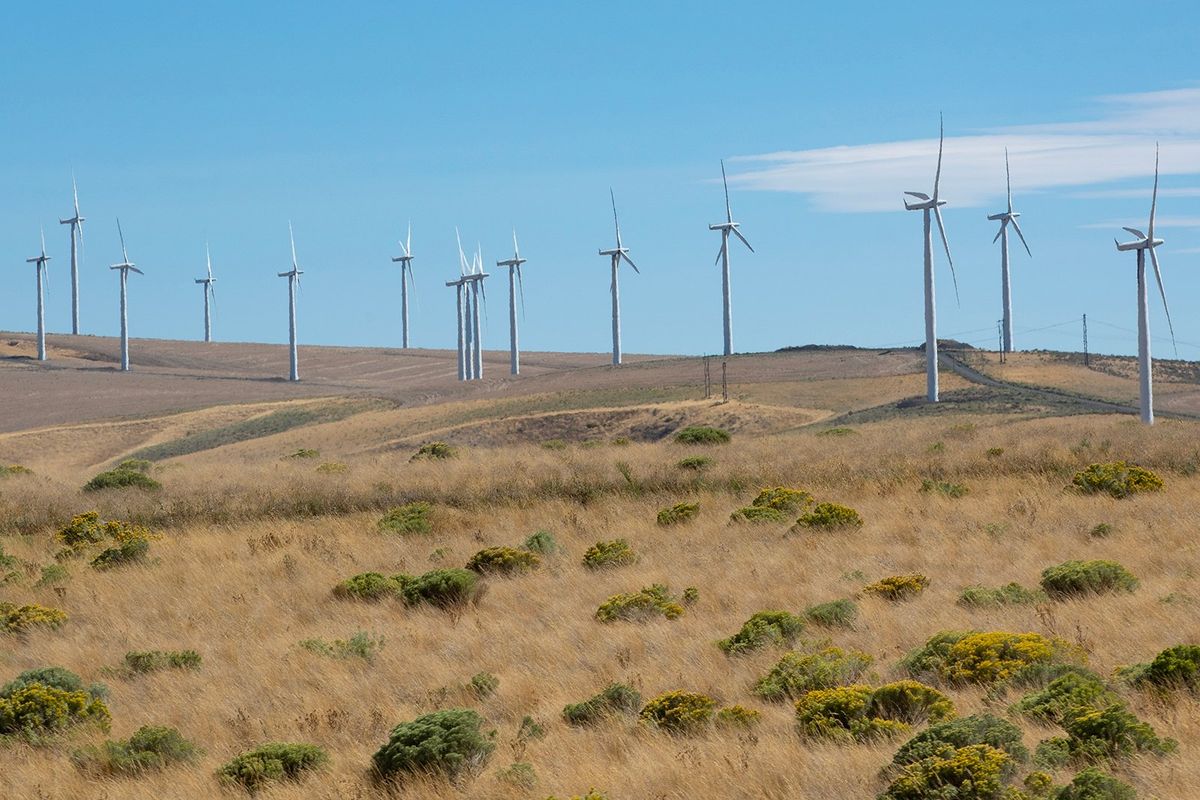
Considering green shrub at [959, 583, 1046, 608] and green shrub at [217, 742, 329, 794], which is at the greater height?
green shrub at [959, 583, 1046, 608]

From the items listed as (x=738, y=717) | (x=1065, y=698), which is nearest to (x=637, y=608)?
(x=738, y=717)

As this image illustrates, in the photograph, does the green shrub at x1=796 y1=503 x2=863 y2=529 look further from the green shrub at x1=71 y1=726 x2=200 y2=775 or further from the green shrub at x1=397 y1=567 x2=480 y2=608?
the green shrub at x1=71 y1=726 x2=200 y2=775

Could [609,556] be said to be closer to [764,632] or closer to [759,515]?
[759,515]

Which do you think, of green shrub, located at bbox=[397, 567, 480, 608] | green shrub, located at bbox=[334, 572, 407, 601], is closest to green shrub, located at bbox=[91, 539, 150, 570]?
green shrub, located at bbox=[334, 572, 407, 601]

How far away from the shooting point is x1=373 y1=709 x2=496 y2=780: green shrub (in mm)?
12938

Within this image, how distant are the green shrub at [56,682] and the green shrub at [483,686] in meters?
4.71

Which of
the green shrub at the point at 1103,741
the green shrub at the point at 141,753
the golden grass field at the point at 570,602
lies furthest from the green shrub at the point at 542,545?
the green shrub at the point at 1103,741

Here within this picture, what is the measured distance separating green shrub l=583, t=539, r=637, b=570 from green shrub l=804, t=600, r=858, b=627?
19.4ft

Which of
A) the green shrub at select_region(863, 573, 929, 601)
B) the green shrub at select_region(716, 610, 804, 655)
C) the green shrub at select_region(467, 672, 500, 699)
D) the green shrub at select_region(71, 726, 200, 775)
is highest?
the green shrub at select_region(863, 573, 929, 601)

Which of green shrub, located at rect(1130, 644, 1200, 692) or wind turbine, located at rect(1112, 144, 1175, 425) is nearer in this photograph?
green shrub, located at rect(1130, 644, 1200, 692)

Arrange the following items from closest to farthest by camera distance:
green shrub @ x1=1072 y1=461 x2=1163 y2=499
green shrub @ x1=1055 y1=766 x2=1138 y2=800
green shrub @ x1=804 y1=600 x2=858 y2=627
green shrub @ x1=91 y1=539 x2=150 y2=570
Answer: green shrub @ x1=1055 y1=766 x2=1138 y2=800
green shrub @ x1=804 y1=600 x2=858 y2=627
green shrub @ x1=91 y1=539 x2=150 y2=570
green shrub @ x1=1072 y1=461 x2=1163 y2=499

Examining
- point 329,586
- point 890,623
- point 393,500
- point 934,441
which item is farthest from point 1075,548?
point 934,441

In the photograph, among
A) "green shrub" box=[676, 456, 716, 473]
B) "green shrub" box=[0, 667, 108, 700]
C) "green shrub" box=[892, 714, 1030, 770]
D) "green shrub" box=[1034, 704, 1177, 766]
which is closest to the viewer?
"green shrub" box=[1034, 704, 1177, 766]

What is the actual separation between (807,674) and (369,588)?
Result: 9.21 meters
